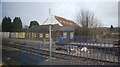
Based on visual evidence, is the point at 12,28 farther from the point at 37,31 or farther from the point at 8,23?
the point at 37,31

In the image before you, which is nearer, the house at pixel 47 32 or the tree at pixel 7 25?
the house at pixel 47 32

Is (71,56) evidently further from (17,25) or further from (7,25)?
(17,25)

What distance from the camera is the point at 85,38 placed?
27.0 metres

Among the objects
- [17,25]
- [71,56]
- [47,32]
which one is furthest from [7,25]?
[71,56]

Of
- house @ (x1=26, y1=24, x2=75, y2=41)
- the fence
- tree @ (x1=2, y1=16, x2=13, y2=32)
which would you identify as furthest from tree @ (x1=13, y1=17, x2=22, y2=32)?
the fence

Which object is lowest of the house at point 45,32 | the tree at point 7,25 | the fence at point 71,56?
the fence at point 71,56

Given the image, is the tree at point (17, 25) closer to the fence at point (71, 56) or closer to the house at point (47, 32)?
the house at point (47, 32)

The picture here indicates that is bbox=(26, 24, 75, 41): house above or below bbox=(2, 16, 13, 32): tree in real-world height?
below

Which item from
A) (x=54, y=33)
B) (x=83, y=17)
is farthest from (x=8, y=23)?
(x=83, y=17)

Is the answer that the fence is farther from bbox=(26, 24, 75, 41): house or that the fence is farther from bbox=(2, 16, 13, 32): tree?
bbox=(2, 16, 13, 32): tree

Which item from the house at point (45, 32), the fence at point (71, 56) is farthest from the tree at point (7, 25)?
the fence at point (71, 56)

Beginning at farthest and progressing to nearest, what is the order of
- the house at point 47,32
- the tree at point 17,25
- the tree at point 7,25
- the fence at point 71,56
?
the tree at point 17,25 → the tree at point 7,25 → the house at point 47,32 → the fence at point 71,56

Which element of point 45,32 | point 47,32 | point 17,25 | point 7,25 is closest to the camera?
point 47,32

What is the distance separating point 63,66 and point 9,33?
52.0 m
